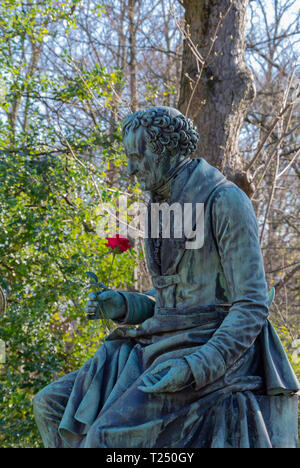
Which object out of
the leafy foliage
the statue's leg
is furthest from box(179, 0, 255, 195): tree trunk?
the statue's leg

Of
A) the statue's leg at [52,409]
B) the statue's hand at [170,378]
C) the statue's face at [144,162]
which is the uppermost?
the statue's face at [144,162]

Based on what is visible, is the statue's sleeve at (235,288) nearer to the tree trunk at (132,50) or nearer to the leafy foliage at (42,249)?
the leafy foliage at (42,249)

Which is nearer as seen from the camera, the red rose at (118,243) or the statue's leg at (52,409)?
the statue's leg at (52,409)

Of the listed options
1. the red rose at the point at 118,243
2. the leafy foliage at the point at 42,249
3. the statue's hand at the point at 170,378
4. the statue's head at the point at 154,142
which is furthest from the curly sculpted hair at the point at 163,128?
the leafy foliage at the point at 42,249

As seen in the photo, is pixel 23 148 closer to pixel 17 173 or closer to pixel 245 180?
pixel 17 173

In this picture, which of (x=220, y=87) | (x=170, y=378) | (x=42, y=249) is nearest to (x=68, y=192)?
(x=42, y=249)

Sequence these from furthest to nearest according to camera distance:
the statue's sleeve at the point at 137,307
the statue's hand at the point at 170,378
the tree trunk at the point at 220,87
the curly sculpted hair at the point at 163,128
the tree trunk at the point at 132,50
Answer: the tree trunk at the point at 132,50 → the tree trunk at the point at 220,87 → the statue's sleeve at the point at 137,307 → the curly sculpted hair at the point at 163,128 → the statue's hand at the point at 170,378

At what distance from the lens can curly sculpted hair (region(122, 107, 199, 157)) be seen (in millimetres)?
2800

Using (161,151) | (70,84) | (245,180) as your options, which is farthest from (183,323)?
(70,84)

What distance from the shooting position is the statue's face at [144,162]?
2.81 meters

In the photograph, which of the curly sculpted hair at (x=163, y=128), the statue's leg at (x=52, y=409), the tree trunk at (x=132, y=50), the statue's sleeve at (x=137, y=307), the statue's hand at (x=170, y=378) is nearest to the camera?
the statue's hand at (x=170, y=378)

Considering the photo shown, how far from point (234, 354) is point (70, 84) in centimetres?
608

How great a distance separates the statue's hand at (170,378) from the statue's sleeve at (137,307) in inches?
25.3

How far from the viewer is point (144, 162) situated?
2.83 metres
